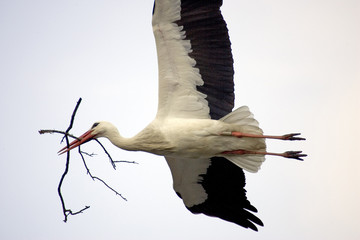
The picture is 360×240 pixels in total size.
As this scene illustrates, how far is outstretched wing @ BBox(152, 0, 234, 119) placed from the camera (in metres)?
6.64

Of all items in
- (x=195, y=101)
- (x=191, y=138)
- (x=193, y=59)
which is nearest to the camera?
(x=191, y=138)

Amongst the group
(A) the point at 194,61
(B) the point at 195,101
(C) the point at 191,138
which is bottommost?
(C) the point at 191,138

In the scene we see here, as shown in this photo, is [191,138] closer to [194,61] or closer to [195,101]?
[195,101]

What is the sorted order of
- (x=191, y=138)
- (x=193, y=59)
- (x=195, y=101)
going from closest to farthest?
1. (x=191, y=138)
2. (x=193, y=59)
3. (x=195, y=101)

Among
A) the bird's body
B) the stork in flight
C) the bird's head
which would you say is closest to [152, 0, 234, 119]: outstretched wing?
the stork in flight

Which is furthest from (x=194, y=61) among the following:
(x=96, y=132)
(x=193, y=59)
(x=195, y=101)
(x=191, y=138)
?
(x=96, y=132)

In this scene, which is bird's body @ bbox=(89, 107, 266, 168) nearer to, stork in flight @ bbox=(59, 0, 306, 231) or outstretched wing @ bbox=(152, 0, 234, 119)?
stork in flight @ bbox=(59, 0, 306, 231)

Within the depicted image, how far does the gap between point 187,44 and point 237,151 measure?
1358mm

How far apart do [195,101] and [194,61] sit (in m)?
0.47

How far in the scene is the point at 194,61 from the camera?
269 inches

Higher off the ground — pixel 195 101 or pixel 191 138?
pixel 195 101

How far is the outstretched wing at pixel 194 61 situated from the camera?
664cm

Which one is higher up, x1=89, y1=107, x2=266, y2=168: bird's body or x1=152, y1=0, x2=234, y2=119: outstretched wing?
x1=152, y1=0, x2=234, y2=119: outstretched wing

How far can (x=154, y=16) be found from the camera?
→ 21.4ft
